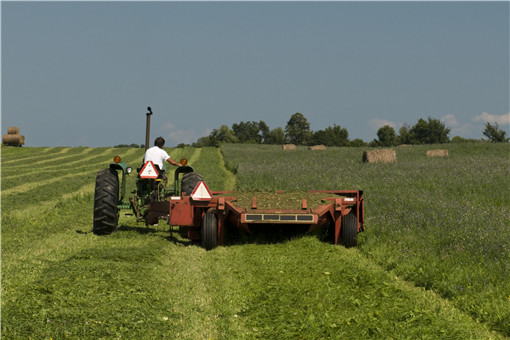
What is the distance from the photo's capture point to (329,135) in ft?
401

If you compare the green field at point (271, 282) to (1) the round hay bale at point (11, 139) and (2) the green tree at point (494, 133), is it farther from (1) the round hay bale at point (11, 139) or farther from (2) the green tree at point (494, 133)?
(2) the green tree at point (494, 133)

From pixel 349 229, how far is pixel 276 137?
137460 millimetres

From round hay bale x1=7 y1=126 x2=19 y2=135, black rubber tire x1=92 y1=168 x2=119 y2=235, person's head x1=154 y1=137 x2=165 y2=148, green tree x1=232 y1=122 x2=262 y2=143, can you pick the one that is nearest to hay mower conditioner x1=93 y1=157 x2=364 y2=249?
black rubber tire x1=92 y1=168 x2=119 y2=235

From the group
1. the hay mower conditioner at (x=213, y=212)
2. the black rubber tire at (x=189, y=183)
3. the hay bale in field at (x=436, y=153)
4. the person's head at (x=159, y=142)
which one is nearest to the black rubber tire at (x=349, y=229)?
the hay mower conditioner at (x=213, y=212)

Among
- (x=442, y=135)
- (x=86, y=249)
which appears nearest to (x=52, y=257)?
(x=86, y=249)

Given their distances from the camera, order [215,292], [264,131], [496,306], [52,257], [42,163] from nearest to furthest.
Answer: [496,306]
[215,292]
[52,257]
[42,163]
[264,131]

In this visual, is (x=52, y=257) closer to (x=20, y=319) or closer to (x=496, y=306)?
(x=20, y=319)

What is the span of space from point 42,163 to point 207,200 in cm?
3454

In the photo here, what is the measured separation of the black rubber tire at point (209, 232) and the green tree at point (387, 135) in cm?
10640

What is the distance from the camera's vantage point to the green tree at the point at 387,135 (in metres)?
114

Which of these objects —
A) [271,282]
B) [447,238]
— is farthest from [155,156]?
[447,238]

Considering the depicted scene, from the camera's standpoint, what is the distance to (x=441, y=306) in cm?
676

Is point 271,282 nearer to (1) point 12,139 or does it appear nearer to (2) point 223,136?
(1) point 12,139

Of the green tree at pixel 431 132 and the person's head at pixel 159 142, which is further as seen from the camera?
the green tree at pixel 431 132
